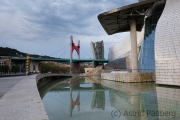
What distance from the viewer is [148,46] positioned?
79.0 feet

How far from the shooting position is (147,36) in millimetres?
24766

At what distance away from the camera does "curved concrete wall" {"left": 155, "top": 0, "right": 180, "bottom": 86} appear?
14.3 metres

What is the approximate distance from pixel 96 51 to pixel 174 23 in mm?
63908

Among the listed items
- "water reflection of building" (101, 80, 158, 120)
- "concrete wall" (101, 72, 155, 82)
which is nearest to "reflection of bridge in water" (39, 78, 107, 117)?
"water reflection of building" (101, 80, 158, 120)

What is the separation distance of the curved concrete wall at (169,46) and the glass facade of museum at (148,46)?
665cm

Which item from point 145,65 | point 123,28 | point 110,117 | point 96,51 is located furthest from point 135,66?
point 96,51

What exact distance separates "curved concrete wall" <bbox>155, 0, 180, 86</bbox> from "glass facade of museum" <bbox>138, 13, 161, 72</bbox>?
21.8ft

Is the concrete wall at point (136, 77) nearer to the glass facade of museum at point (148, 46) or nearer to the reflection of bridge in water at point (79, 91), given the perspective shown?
the glass facade of museum at point (148, 46)

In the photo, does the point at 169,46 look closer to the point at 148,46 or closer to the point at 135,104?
the point at 148,46

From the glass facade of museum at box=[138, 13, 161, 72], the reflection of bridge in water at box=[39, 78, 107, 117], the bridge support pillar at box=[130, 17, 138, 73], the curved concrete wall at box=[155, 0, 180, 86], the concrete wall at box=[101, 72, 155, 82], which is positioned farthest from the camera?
the glass facade of museum at box=[138, 13, 161, 72]

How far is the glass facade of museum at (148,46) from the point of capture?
924 inches

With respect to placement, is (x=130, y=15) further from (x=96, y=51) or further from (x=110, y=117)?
(x=96, y=51)

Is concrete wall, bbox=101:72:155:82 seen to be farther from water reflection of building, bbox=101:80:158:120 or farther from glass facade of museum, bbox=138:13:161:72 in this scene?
water reflection of building, bbox=101:80:158:120

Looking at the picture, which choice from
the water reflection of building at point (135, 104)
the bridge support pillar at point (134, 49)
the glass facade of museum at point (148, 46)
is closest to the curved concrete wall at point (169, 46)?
the bridge support pillar at point (134, 49)
